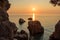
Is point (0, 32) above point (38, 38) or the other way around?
above

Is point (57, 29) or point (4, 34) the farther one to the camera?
point (57, 29)

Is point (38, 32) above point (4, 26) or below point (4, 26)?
below

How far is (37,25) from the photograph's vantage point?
52156 mm

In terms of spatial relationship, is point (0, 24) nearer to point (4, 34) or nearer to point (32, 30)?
point (4, 34)

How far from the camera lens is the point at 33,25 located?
50281 mm

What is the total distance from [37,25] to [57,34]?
2132cm

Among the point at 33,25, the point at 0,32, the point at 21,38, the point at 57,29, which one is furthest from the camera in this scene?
the point at 33,25

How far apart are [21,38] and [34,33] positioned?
43.7 ft

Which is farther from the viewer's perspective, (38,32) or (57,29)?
(38,32)

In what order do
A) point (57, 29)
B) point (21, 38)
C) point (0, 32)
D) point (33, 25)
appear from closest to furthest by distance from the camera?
point (0, 32) < point (57, 29) < point (21, 38) < point (33, 25)

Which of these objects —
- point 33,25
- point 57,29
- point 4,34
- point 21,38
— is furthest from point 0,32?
point 33,25

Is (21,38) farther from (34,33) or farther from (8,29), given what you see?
(8,29)

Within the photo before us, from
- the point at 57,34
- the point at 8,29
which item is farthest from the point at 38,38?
the point at 8,29

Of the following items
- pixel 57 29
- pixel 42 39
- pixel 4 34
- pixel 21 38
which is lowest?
pixel 42 39
